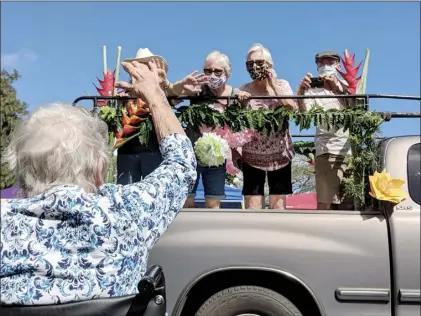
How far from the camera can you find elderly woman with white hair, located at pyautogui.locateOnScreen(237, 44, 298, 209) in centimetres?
430

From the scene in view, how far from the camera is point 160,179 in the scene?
5.27 ft

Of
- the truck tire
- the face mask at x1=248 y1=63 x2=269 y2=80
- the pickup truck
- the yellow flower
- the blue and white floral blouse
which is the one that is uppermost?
the face mask at x1=248 y1=63 x2=269 y2=80

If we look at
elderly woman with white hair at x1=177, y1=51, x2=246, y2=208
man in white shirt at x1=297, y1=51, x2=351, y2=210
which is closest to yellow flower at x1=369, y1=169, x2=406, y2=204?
man in white shirt at x1=297, y1=51, x2=351, y2=210

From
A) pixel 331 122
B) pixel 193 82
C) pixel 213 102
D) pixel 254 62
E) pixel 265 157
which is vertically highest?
pixel 254 62

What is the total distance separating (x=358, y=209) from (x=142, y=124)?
169 centimetres

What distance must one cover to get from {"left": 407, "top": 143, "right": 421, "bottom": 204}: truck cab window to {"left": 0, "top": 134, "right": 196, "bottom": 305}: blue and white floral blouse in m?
2.59

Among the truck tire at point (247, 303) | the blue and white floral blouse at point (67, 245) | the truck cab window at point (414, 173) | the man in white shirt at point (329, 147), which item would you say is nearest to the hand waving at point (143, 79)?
the blue and white floral blouse at point (67, 245)

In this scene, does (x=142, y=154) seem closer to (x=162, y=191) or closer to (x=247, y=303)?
(x=247, y=303)

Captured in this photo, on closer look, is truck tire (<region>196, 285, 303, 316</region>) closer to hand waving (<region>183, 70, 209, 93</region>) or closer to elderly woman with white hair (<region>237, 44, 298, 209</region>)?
elderly woman with white hair (<region>237, 44, 298, 209</region>)

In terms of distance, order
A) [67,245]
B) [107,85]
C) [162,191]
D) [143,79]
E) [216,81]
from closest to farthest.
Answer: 1. [67,245]
2. [162,191]
3. [143,79]
4. [216,81]
5. [107,85]

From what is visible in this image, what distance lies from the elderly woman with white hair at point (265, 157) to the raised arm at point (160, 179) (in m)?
2.49

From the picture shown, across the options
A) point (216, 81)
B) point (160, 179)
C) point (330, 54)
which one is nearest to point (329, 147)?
point (330, 54)

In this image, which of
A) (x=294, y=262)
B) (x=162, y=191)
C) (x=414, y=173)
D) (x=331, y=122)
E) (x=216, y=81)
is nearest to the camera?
(x=162, y=191)

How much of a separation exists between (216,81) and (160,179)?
9.09 feet
